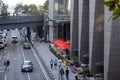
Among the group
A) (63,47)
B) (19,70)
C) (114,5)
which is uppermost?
(114,5)

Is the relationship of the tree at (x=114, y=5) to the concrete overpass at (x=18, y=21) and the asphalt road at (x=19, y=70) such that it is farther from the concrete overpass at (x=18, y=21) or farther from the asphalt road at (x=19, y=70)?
the concrete overpass at (x=18, y=21)

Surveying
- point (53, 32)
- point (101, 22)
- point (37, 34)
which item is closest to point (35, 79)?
point (101, 22)

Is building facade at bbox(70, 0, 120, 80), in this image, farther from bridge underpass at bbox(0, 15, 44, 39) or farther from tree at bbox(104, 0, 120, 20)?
bridge underpass at bbox(0, 15, 44, 39)

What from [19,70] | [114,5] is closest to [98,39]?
[19,70]

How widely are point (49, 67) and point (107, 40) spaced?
14.1m

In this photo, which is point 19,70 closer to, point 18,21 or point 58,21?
point 58,21

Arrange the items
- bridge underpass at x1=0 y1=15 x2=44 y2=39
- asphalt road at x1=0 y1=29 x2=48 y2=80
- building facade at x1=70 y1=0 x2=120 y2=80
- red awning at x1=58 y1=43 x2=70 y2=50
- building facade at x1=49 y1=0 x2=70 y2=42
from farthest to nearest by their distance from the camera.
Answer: bridge underpass at x1=0 y1=15 x2=44 y2=39 < building facade at x1=49 y1=0 x2=70 y2=42 < red awning at x1=58 y1=43 x2=70 y2=50 < asphalt road at x1=0 y1=29 x2=48 y2=80 < building facade at x1=70 y1=0 x2=120 y2=80

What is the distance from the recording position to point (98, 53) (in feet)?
123

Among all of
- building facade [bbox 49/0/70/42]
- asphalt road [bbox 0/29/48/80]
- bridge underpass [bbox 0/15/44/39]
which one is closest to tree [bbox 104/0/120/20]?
asphalt road [bbox 0/29/48/80]

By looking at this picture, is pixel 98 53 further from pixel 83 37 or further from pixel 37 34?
pixel 37 34

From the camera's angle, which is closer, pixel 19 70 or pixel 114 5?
pixel 114 5

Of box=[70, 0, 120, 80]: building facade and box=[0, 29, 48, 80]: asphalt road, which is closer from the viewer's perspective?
box=[70, 0, 120, 80]: building facade

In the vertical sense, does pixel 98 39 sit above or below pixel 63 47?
above

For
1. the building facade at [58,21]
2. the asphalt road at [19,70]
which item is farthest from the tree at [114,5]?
the building facade at [58,21]
